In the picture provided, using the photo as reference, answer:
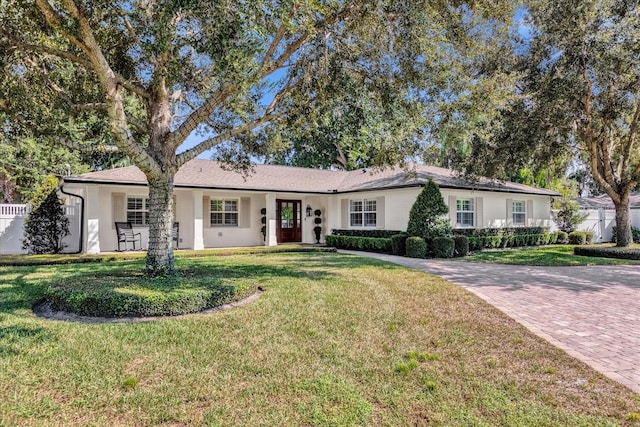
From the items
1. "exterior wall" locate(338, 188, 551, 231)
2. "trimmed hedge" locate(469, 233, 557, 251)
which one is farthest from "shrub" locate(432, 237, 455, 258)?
"trimmed hedge" locate(469, 233, 557, 251)

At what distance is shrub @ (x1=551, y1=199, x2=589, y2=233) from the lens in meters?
22.2

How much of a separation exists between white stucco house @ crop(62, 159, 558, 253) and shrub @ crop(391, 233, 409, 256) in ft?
5.16

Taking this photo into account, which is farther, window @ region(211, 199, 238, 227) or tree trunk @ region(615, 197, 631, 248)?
window @ region(211, 199, 238, 227)

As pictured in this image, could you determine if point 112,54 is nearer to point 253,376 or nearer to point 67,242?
point 253,376

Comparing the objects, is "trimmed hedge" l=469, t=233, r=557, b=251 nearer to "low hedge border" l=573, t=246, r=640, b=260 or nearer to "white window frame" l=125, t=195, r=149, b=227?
"low hedge border" l=573, t=246, r=640, b=260

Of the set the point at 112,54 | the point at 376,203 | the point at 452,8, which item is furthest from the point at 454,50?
the point at 376,203

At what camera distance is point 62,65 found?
29.7 ft

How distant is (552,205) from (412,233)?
13.0 metres

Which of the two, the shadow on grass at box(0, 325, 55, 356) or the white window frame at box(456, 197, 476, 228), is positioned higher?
the white window frame at box(456, 197, 476, 228)

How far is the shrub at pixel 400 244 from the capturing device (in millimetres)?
15177

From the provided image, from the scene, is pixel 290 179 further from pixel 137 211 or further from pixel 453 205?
pixel 453 205

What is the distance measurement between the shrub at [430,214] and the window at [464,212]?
3114 millimetres

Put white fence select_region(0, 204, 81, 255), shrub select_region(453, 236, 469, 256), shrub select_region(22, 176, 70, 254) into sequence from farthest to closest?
shrub select_region(453, 236, 469, 256) < white fence select_region(0, 204, 81, 255) < shrub select_region(22, 176, 70, 254)

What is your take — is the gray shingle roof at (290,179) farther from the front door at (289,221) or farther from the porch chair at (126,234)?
the porch chair at (126,234)
